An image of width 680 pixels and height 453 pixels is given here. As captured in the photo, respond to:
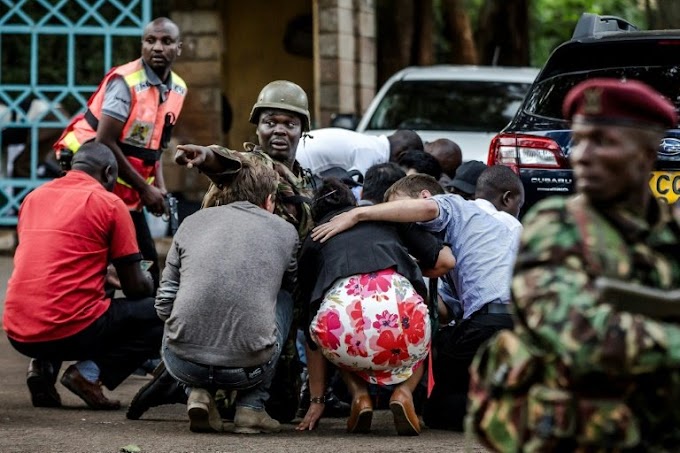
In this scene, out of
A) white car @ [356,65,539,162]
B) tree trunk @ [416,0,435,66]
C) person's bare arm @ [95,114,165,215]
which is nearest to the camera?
person's bare arm @ [95,114,165,215]

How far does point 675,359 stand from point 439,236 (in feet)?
12.7

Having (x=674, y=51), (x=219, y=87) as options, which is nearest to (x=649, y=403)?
(x=674, y=51)

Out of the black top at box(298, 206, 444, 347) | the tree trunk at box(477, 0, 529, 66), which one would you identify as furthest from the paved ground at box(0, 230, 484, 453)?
the tree trunk at box(477, 0, 529, 66)

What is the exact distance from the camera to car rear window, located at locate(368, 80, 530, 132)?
40.7ft

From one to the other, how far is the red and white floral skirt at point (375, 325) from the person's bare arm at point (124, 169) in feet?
6.76

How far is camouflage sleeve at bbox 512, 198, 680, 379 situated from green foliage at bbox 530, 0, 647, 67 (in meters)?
25.2

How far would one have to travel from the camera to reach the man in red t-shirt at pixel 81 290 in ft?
23.9

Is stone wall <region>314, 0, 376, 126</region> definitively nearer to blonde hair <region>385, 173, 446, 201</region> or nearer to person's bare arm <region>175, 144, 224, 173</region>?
blonde hair <region>385, 173, 446, 201</region>

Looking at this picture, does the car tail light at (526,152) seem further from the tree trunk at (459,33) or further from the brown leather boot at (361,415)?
the tree trunk at (459,33)

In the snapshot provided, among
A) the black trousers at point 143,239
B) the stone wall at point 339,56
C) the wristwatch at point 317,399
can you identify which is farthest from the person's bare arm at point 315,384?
the stone wall at point 339,56

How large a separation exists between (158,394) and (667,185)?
8.79ft

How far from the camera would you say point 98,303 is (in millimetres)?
7406

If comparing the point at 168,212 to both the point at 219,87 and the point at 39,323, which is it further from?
the point at 219,87

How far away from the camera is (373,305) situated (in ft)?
21.4
